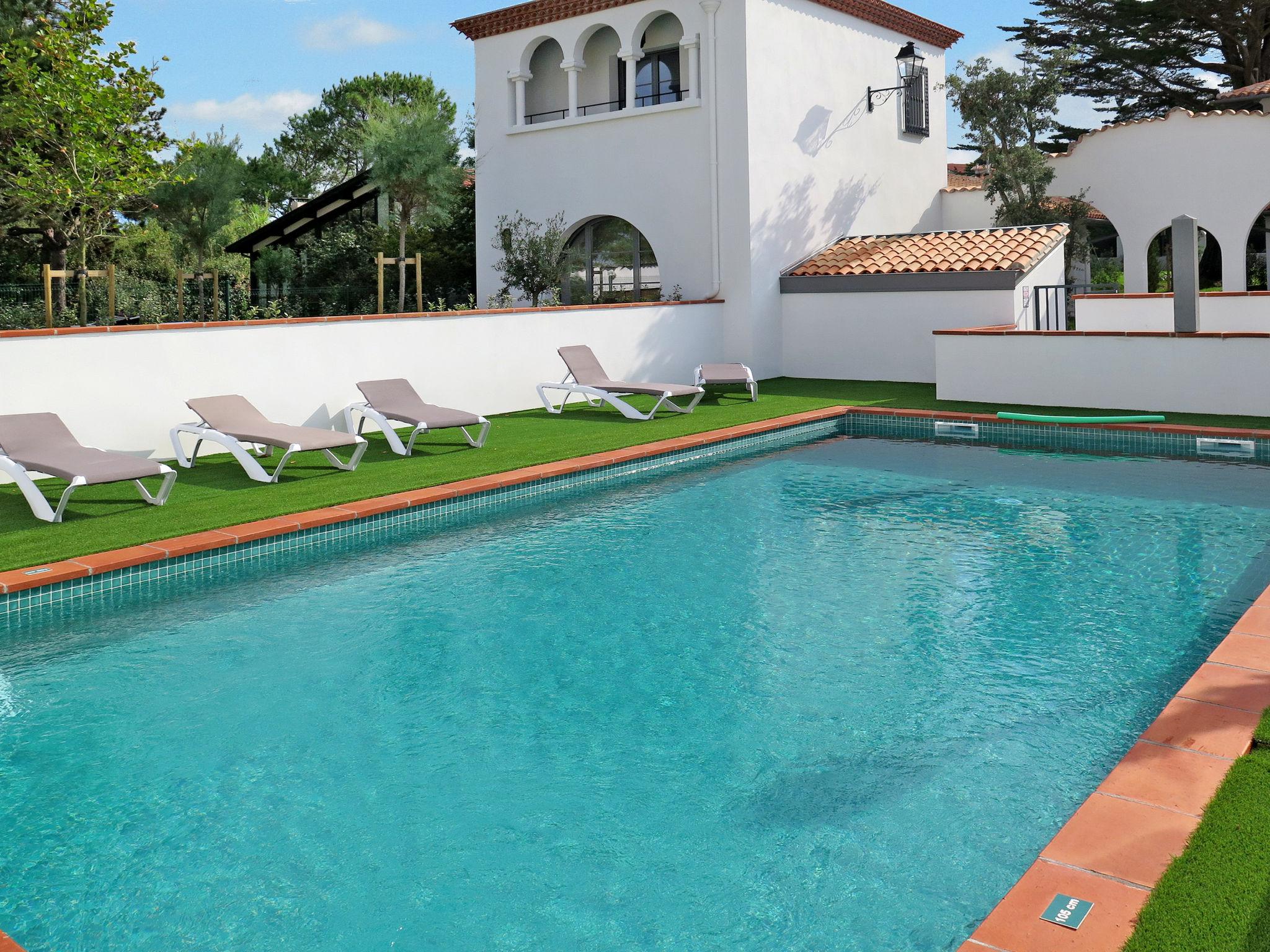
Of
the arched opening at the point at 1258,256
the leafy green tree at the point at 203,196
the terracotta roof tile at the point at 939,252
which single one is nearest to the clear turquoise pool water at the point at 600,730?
the terracotta roof tile at the point at 939,252

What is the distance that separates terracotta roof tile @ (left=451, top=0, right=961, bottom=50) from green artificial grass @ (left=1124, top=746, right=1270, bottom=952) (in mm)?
16781

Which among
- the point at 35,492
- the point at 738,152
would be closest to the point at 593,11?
the point at 738,152

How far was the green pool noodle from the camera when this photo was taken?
12.1 metres

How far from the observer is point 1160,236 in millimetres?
37000

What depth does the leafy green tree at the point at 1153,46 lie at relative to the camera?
1379 inches

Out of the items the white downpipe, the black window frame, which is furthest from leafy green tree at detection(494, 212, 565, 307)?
the black window frame

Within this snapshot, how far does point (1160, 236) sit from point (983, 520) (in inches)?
1285

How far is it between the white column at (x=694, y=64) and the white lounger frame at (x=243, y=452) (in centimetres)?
923

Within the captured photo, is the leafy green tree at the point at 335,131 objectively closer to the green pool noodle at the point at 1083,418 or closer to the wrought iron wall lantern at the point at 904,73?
the wrought iron wall lantern at the point at 904,73

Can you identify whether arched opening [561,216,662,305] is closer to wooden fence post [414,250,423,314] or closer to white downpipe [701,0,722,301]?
white downpipe [701,0,722,301]

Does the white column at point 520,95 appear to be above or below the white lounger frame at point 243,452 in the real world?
above

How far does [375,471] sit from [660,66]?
38.3ft

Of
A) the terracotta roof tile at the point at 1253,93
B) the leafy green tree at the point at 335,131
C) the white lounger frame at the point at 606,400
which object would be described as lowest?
the white lounger frame at the point at 606,400

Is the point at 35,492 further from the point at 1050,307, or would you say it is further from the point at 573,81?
the point at 1050,307
